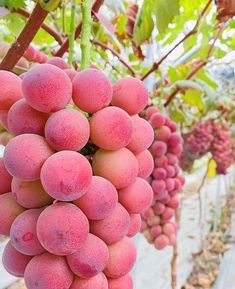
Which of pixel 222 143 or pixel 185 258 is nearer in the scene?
pixel 222 143

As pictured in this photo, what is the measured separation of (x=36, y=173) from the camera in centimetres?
34

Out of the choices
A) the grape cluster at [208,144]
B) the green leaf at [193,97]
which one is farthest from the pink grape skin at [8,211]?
the grape cluster at [208,144]

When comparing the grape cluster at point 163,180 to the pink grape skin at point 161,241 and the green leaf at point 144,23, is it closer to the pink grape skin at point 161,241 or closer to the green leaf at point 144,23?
the pink grape skin at point 161,241

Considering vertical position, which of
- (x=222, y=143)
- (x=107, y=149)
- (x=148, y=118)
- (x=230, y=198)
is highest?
(x=107, y=149)

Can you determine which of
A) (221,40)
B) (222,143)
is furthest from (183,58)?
(222,143)

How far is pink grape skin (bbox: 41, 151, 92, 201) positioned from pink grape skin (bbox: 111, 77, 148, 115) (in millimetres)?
85

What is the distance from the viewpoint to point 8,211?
374mm

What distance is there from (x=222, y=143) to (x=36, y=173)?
181cm

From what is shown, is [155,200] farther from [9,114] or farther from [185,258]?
[185,258]

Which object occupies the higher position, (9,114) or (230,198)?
(9,114)

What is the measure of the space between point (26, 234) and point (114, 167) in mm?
101

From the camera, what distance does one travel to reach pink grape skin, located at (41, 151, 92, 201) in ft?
1.05

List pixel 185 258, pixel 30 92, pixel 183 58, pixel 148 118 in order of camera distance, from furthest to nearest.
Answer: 1. pixel 185 258
2. pixel 183 58
3. pixel 148 118
4. pixel 30 92

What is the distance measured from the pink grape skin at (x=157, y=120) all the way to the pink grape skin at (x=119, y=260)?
1.43 feet
